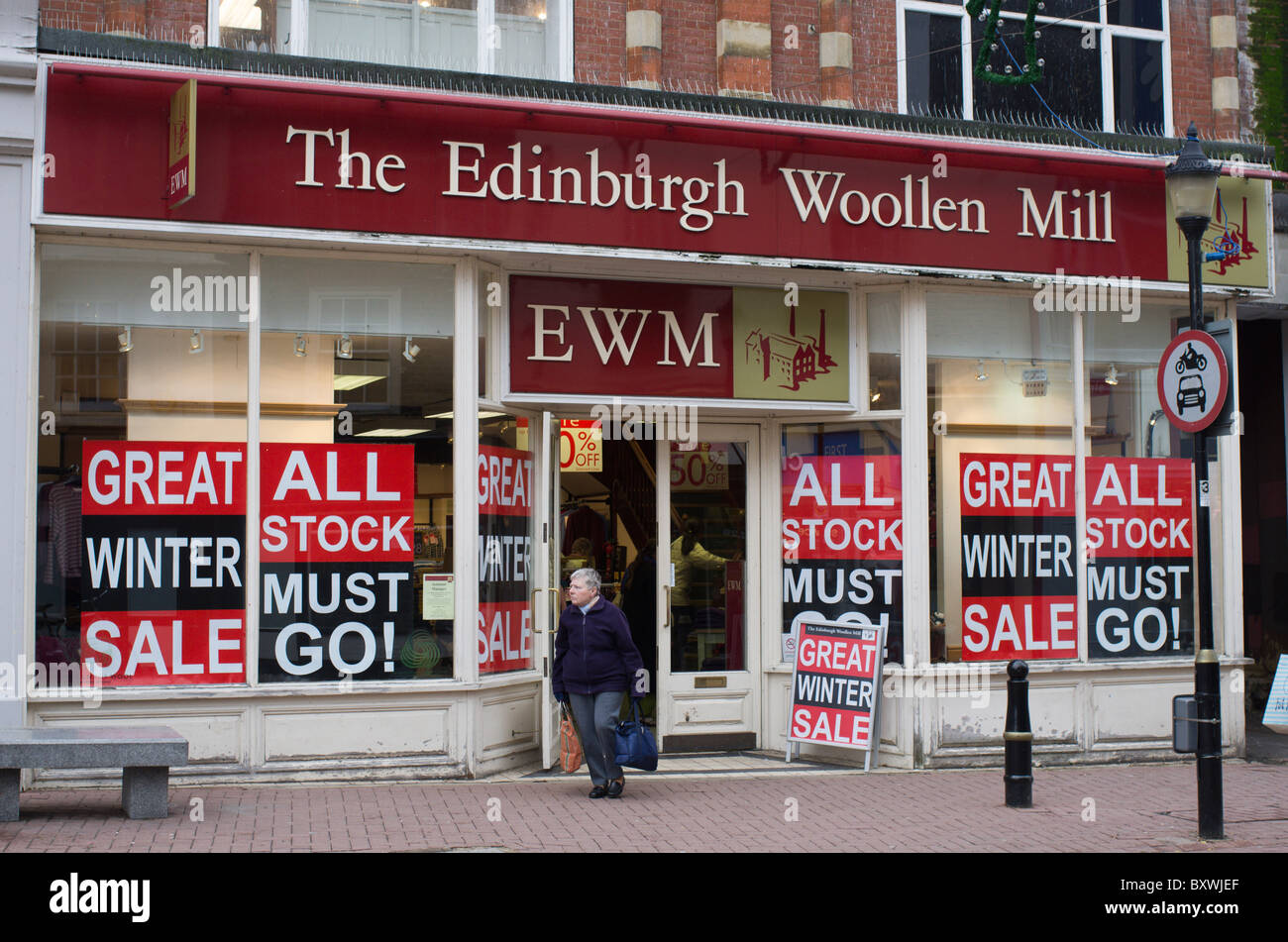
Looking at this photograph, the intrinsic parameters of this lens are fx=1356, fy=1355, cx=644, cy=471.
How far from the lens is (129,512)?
9641mm

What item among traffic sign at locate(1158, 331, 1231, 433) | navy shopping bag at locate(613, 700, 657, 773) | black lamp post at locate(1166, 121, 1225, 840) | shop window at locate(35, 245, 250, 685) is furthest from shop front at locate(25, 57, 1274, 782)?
black lamp post at locate(1166, 121, 1225, 840)

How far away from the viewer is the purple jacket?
9688 millimetres

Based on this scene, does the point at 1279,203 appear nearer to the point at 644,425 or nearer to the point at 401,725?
the point at 644,425

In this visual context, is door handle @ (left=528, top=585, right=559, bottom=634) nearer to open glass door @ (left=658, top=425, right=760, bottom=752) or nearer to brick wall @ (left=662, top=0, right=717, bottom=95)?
open glass door @ (left=658, top=425, right=760, bottom=752)

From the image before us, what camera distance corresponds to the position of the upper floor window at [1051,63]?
40.3ft

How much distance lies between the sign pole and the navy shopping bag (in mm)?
3592

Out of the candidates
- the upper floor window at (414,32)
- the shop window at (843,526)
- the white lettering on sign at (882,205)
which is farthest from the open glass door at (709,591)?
the upper floor window at (414,32)

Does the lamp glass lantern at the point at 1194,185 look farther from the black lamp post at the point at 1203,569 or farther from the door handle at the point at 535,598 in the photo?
the door handle at the point at 535,598

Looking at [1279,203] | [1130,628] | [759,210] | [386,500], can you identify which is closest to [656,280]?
[759,210]

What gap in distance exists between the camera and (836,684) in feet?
36.8

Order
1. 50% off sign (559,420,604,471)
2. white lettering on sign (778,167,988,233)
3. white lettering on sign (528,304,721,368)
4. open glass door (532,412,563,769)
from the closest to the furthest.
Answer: white lettering on sign (528,304,721,368), open glass door (532,412,563,769), white lettering on sign (778,167,988,233), 50% off sign (559,420,604,471)

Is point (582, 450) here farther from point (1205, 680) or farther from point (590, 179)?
point (1205, 680)

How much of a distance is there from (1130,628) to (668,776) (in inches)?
175

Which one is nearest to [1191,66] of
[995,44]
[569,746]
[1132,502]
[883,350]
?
[995,44]
